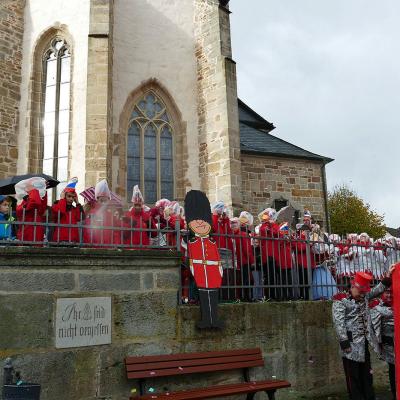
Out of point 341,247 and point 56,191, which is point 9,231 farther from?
point 56,191

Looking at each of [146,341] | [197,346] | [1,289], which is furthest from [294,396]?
[1,289]

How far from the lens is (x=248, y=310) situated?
624 centimetres

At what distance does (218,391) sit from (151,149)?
983cm

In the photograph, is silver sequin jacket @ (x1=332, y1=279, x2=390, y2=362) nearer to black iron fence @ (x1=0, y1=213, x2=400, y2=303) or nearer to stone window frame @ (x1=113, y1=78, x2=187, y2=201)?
black iron fence @ (x1=0, y1=213, x2=400, y2=303)

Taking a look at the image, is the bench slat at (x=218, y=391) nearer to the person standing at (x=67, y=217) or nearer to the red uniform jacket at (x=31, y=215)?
the person standing at (x=67, y=217)

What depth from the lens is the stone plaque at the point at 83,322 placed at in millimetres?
4977

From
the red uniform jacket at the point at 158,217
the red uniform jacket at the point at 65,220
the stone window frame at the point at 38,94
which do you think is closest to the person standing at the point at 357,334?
the red uniform jacket at the point at 158,217

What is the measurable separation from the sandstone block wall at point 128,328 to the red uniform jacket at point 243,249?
2.32 feet

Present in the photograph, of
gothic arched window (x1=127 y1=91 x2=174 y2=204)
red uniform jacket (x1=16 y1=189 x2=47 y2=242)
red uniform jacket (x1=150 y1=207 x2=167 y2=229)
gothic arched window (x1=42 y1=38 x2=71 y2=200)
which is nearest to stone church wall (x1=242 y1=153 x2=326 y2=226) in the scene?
gothic arched window (x1=127 y1=91 x2=174 y2=204)

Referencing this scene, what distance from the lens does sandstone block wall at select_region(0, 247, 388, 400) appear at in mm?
4809

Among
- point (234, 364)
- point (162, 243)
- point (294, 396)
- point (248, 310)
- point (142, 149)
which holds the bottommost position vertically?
point (294, 396)

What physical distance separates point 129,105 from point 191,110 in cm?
196

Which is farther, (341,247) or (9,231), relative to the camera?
(341,247)

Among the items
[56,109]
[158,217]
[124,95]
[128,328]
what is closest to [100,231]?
[128,328]
